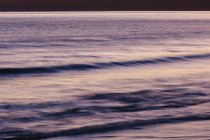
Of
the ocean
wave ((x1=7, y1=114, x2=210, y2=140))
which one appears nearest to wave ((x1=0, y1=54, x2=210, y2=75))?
the ocean

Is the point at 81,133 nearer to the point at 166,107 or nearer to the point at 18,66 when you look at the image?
the point at 166,107

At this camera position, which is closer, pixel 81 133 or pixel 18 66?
pixel 81 133

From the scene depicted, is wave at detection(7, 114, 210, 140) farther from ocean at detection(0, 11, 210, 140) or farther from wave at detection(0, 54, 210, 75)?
wave at detection(0, 54, 210, 75)

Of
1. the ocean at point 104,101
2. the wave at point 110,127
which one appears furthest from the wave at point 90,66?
the wave at point 110,127

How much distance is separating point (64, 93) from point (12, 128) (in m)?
5.85

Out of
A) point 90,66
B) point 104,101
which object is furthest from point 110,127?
point 90,66

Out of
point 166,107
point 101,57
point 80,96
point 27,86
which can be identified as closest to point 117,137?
point 166,107

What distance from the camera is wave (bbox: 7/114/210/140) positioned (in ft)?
44.3

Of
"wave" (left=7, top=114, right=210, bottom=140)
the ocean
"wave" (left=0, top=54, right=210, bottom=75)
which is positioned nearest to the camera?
"wave" (left=7, top=114, right=210, bottom=140)

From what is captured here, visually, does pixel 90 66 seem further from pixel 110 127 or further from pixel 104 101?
pixel 110 127

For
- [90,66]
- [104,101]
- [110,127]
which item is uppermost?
[90,66]

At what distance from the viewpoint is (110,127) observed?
14422mm

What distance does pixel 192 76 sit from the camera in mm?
25141

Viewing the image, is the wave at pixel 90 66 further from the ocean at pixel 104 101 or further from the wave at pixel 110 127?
the wave at pixel 110 127
